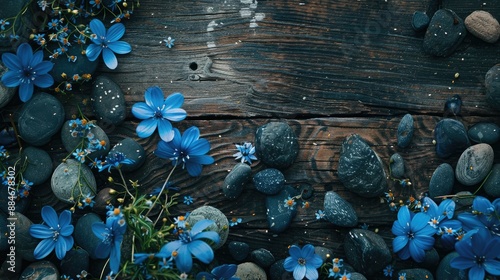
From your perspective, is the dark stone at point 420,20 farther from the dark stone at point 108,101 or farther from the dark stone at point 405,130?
the dark stone at point 108,101

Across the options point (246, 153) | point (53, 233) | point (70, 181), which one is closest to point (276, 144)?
point (246, 153)

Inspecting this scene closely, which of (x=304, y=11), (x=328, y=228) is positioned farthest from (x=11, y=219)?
(x=304, y=11)

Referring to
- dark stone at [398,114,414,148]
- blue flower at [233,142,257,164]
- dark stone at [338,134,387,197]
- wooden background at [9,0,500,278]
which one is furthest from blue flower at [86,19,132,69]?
dark stone at [398,114,414,148]

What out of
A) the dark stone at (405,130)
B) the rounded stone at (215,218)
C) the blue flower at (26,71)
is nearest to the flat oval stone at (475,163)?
the dark stone at (405,130)

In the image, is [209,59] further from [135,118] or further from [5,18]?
[5,18]

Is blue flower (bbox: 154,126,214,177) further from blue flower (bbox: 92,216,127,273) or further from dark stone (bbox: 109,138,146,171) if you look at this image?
blue flower (bbox: 92,216,127,273)
